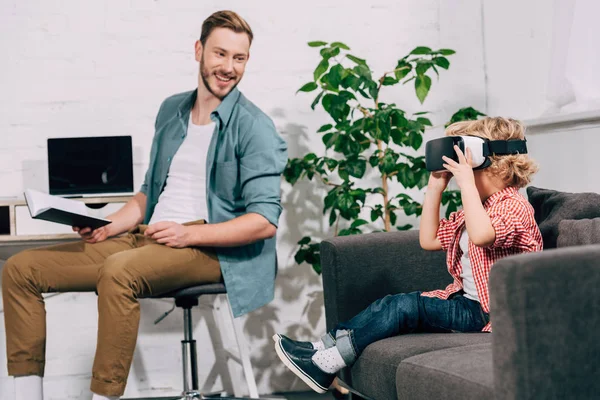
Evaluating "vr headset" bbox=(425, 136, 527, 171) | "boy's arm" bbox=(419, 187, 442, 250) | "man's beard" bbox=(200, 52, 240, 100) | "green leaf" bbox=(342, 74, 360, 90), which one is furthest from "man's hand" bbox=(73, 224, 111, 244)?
"vr headset" bbox=(425, 136, 527, 171)

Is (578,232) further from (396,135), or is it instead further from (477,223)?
(396,135)

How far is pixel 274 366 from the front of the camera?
3432 mm

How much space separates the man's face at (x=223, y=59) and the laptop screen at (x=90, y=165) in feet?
1.69

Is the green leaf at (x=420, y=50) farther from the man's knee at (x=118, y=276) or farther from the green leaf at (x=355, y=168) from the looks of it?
the man's knee at (x=118, y=276)

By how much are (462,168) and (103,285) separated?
3.43 ft

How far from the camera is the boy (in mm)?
2004

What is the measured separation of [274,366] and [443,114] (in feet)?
4.14

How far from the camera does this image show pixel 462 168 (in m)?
2.06

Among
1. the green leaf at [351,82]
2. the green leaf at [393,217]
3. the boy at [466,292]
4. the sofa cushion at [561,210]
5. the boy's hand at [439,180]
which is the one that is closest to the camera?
A: the boy at [466,292]

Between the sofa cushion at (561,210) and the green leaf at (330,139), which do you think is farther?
the green leaf at (330,139)

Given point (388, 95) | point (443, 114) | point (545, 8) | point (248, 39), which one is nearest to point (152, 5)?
point (248, 39)

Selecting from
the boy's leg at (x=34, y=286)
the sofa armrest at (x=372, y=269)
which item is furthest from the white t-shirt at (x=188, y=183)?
the sofa armrest at (x=372, y=269)

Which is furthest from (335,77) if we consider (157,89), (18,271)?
(18,271)

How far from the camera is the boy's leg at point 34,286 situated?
2.43 meters
